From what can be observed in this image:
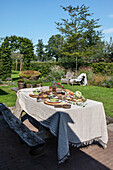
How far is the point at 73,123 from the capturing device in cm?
245

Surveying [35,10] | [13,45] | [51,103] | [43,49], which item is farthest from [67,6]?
[43,49]

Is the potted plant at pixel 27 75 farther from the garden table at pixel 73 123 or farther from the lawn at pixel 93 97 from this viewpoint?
the garden table at pixel 73 123

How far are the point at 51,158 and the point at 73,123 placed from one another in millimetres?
705

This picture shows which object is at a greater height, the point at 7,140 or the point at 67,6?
the point at 67,6

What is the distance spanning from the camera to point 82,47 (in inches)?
615

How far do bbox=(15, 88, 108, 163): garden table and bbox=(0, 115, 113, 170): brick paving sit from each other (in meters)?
0.21

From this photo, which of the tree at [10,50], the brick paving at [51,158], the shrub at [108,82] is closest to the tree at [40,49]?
the tree at [10,50]

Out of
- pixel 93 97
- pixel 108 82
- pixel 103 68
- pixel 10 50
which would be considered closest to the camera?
pixel 93 97

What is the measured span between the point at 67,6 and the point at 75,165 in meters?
15.5

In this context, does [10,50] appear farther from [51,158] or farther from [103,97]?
[51,158]

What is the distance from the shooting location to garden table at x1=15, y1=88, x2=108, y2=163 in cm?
229

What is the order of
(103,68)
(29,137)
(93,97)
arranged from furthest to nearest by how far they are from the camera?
(103,68), (93,97), (29,137)

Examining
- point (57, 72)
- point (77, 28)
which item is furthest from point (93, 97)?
point (77, 28)

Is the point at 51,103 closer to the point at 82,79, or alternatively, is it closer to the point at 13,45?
the point at 82,79
